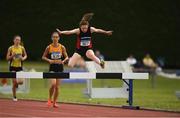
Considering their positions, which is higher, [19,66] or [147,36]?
[147,36]

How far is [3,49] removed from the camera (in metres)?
47.9

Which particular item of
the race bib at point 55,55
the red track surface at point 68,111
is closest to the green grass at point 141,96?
the red track surface at point 68,111

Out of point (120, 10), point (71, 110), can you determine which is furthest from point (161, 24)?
point (71, 110)

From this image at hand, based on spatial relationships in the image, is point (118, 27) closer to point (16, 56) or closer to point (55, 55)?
point (16, 56)

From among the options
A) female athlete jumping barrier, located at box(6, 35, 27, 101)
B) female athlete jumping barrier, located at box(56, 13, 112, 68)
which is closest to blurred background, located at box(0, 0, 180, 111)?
female athlete jumping barrier, located at box(6, 35, 27, 101)

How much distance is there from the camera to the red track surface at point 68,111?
553 inches

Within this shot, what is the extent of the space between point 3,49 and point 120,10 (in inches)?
378

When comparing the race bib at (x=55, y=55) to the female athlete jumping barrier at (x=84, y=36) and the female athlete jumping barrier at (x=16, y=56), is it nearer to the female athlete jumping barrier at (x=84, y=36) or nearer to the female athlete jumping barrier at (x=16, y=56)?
the female athlete jumping barrier at (x=84, y=36)

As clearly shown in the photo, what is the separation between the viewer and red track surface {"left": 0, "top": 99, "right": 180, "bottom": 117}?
14.0m

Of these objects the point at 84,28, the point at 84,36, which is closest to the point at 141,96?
the point at 84,36

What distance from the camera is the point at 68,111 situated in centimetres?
1505

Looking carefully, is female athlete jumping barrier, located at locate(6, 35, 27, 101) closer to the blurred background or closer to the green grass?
the green grass

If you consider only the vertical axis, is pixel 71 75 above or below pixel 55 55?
below

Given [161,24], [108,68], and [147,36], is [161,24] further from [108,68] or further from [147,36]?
[108,68]
